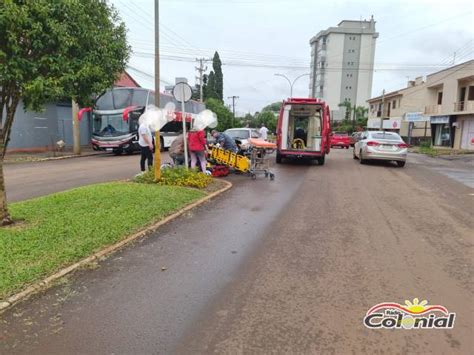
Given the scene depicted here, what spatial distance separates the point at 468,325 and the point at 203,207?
17.9ft

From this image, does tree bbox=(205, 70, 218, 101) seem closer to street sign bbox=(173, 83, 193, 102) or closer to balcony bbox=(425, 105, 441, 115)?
balcony bbox=(425, 105, 441, 115)

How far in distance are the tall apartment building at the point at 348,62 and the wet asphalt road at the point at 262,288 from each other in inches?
3370

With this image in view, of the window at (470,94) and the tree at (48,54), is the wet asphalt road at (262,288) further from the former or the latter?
the window at (470,94)

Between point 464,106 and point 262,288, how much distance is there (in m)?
34.8

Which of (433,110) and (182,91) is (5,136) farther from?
(433,110)

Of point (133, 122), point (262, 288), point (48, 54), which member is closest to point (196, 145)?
point (48, 54)

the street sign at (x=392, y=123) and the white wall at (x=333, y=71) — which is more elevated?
the white wall at (x=333, y=71)

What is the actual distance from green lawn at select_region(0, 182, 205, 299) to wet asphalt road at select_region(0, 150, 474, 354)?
386mm

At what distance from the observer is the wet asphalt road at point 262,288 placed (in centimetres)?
324

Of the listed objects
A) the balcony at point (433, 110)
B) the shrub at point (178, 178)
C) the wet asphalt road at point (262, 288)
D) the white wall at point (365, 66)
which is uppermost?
the white wall at point (365, 66)

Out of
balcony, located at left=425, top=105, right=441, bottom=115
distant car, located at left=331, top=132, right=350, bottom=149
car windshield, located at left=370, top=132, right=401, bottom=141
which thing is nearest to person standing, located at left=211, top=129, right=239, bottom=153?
car windshield, located at left=370, top=132, right=401, bottom=141

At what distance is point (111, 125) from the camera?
22.2 metres

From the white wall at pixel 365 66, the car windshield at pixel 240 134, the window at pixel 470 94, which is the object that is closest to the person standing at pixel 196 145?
the car windshield at pixel 240 134

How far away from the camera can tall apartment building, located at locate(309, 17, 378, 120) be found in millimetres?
89562
